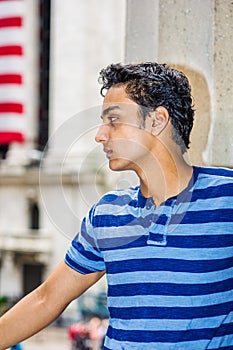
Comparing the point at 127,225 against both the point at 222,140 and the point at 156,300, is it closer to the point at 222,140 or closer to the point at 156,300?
the point at 156,300

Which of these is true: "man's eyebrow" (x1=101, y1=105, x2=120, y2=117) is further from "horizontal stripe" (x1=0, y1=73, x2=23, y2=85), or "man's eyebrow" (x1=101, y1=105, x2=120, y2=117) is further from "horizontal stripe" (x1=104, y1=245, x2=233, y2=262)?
"horizontal stripe" (x1=0, y1=73, x2=23, y2=85)

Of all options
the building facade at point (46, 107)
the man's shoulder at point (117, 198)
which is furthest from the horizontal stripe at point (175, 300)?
the building facade at point (46, 107)

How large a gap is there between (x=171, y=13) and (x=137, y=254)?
0.87 m

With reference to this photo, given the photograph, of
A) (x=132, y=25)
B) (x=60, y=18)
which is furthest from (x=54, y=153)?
(x=132, y=25)

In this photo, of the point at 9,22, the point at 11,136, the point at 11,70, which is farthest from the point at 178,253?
the point at 11,70

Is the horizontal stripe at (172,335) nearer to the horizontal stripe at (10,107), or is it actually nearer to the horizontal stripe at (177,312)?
the horizontal stripe at (177,312)

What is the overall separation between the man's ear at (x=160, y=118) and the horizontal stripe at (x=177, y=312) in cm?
37

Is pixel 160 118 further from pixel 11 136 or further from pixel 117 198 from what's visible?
pixel 11 136

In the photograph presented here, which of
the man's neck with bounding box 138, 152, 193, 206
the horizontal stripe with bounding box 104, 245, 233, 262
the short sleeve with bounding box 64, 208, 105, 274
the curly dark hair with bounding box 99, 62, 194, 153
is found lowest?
the short sleeve with bounding box 64, 208, 105, 274

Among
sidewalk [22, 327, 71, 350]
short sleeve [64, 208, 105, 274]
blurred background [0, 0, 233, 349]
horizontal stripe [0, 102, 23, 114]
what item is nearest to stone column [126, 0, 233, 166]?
short sleeve [64, 208, 105, 274]

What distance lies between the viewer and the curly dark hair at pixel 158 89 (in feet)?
5.28

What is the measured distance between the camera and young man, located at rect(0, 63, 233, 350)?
5.10ft

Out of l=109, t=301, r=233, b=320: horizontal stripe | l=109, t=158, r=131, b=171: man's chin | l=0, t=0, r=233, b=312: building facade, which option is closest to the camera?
l=109, t=301, r=233, b=320: horizontal stripe

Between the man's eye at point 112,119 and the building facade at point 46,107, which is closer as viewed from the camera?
the man's eye at point 112,119
